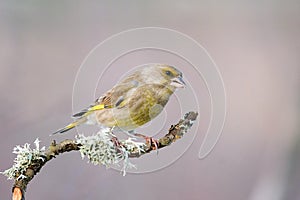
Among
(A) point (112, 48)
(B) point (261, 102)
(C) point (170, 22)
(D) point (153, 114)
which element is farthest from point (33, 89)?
(B) point (261, 102)

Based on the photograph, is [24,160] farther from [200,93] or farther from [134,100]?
[200,93]

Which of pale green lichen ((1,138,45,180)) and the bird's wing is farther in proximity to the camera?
the bird's wing

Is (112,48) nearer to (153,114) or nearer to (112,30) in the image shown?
(112,30)

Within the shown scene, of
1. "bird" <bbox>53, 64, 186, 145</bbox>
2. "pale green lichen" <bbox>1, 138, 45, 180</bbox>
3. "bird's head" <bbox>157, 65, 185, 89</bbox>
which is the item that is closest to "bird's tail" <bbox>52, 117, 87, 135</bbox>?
"bird" <bbox>53, 64, 186, 145</bbox>

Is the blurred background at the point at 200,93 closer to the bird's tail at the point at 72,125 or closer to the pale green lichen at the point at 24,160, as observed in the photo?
the bird's tail at the point at 72,125

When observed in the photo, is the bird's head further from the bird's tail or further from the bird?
the bird's tail
